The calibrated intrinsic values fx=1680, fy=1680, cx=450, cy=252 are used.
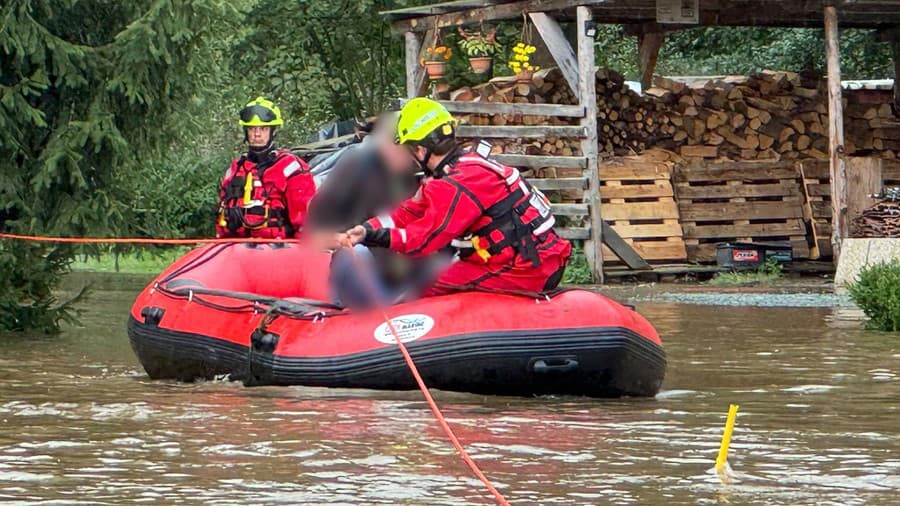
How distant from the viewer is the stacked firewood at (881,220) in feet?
57.2

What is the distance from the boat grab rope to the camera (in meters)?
5.88

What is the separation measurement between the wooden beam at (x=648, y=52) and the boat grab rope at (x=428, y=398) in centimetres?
1249

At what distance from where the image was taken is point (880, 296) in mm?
12359

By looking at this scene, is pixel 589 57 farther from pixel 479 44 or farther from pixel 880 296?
pixel 880 296

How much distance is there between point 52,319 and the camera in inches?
532

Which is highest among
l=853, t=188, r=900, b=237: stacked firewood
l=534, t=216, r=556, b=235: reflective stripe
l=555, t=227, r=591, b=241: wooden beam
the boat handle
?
l=534, t=216, r=556, b=235: reflective stripe

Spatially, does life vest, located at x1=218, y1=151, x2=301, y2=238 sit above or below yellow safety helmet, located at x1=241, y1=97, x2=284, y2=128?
below

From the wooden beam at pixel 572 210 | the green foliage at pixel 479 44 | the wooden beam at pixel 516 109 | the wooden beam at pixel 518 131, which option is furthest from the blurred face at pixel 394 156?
the green foliage at pixel 479 44

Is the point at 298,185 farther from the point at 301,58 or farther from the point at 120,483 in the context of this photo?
the point at 301,58

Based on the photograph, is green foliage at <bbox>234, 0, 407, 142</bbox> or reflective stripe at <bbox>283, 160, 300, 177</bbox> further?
green foliage at <bbox>234, 0, 407, 142</bbox>

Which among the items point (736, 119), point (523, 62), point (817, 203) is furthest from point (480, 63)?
point (817, 203)

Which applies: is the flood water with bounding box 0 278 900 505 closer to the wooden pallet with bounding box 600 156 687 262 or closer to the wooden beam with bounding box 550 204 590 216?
the wooden beam with bounding box 550 204 590 216

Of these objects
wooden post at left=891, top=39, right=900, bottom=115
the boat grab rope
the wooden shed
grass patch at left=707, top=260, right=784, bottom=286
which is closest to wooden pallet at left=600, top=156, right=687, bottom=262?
the wooden shed

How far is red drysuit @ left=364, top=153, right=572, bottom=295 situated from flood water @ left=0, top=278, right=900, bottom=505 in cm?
72
